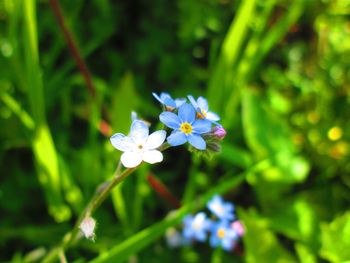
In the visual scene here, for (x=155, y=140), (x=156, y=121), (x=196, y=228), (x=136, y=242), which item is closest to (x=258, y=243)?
(x=196, y=228)

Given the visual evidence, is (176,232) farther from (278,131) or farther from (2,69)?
(2,69)

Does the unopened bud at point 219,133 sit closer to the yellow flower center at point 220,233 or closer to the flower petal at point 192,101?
the flower petal at point 192,101

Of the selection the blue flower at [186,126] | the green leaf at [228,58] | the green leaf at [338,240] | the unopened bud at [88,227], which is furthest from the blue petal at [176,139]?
the green leaf at [228,58]

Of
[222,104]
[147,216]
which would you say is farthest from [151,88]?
[147,216]

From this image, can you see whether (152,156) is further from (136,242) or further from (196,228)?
(196,228)

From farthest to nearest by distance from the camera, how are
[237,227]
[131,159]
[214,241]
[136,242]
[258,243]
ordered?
[237,227] → [214,241] → [258,243] → [136,242] → [131,159]

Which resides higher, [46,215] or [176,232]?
[46,215]
